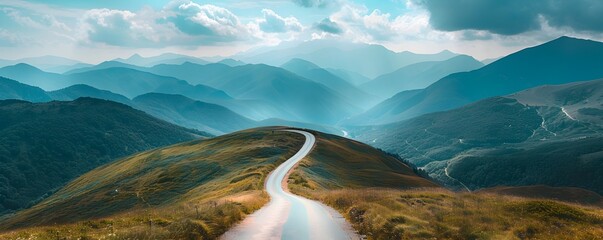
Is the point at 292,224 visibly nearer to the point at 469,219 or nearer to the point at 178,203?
the point at 469,219

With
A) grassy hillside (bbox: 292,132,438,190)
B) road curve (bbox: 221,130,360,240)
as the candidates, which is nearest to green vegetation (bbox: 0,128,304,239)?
road curve (bbox: 221,130,360,240)

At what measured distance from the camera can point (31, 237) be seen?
20906 millimetres

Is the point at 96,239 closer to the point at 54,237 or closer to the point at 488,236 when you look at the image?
the point at 54,237

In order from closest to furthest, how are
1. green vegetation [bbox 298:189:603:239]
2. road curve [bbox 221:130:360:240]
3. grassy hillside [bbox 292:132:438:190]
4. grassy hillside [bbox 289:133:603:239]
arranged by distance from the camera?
green vegetation [bbox 298:189:603:239]
grassy hillside [bbox 289:133:603:239]
road curve [bbox 221:130:360:240]
grassy hillside [bbox 292:132:438:190]

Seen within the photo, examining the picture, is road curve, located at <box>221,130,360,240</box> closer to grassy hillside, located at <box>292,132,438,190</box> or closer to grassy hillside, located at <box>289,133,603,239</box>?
grassy hillside, located at <box>289,133,603,239</box>

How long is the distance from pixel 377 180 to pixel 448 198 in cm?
5478

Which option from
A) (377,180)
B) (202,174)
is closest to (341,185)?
(377,180)

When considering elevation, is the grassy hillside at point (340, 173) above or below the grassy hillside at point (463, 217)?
below

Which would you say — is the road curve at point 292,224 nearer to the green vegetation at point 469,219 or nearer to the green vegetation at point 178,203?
the green vegetation at point 178,203

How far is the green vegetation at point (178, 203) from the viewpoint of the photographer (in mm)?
22328

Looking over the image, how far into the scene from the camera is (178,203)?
59.3m

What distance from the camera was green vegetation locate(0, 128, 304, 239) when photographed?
Answer: 22328 mm

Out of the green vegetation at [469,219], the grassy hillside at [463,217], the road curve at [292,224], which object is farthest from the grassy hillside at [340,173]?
the green vegetation at [469,219]

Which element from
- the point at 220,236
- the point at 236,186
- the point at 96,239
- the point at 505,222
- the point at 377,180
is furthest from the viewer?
the point at 377,180
